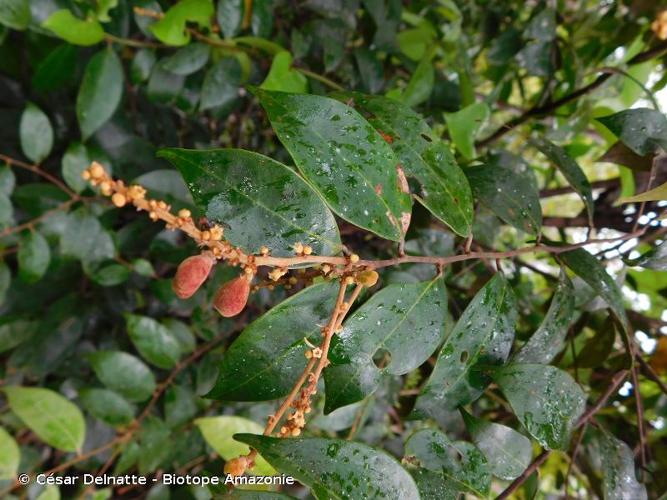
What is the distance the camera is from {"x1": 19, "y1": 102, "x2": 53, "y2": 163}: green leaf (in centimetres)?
87

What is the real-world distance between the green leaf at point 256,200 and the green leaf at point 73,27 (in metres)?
0.48

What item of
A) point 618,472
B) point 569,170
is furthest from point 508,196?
point 618,472

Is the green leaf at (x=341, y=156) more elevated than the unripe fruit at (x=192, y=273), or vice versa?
the green leaf at (x=341, y=156)

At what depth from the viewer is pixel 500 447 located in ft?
1.83

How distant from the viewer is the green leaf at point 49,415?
83cm

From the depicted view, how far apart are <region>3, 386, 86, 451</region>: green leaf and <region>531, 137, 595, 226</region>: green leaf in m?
0.82

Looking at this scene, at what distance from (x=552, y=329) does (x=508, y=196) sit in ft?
0.51

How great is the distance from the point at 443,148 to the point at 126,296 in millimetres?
777

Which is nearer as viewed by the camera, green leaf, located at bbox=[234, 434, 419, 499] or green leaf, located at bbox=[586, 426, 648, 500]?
green leaf, located at bbox=[234, 434, 419, 499]

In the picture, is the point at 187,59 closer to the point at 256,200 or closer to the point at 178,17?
the point at 178,17

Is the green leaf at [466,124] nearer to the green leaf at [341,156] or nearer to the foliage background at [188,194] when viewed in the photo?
the foliage background at [188,194]

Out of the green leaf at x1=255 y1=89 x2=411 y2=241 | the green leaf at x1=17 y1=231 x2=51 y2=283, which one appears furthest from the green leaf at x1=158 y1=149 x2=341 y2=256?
the green leaf at x1=17 y1=231 x2=51 y2=283

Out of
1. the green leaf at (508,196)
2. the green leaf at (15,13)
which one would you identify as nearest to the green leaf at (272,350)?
the green leaf at (508,196)

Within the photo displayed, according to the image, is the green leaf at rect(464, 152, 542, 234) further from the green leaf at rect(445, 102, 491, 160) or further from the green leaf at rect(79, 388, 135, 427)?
the green leaf at rect(79, 388, 135, 427)
